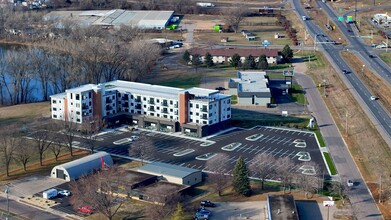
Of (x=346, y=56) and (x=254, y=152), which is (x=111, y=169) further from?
(x=346, y=56)

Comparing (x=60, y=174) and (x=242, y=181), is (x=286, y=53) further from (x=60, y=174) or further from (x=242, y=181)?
(x=60, y=174)

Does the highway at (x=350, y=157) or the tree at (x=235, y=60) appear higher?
the tree at (x=235, y=60)

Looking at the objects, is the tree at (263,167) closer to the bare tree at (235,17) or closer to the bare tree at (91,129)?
the bare tree at (91,129)

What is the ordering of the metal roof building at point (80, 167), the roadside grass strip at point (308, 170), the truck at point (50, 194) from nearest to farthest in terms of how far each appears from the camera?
1. the truck at point (50, 194)
2. the metal roof building at point (80, 167)
3. the roadside grass strip at point (308, 170)

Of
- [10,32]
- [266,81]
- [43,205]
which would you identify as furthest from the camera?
[10,32]

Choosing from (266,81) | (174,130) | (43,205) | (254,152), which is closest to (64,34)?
(266,81)

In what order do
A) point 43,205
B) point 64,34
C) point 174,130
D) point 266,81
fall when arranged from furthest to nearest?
point 64,34 < point 266,81 < point 174,130 < point 43,205

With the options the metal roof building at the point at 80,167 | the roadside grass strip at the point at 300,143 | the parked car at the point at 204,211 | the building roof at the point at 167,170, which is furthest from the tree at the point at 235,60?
the parked car at the point at 204,211
